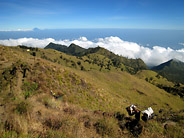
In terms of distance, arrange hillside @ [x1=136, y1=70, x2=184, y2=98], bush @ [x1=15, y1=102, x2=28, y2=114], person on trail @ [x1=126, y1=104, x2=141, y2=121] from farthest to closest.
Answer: hillside @ [x1=136, y1=70, x2=184, y2=98]
bush @ [x1=15, y1=102, x2=28, y2=114]
person on trail @ [x1=126, y1=104, x2=141, y2=121]

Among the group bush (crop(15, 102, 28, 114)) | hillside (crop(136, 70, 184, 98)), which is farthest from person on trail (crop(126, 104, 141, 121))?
hillside (crop(136, 70, 184, 98))

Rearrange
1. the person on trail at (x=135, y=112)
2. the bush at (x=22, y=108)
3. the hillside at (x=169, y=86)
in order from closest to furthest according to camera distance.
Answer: the person on trail at (x=135, y=112) < the bush at (x=22, y=108) < the hillside at (x=169, y=86)

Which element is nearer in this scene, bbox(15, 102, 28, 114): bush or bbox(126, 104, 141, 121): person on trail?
bbox(126, 104, 141, 121): person on trail

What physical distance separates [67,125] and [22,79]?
1220 centimetres

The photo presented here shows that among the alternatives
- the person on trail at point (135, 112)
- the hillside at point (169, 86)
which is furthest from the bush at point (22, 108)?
the hillside at point (169, 86)

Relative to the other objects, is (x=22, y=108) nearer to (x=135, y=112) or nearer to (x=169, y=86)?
(x=135, y=112)

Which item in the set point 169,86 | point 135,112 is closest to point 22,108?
point 135,112

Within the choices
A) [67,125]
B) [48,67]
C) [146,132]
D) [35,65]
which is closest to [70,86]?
[48,67]

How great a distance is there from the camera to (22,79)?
14.0 meters

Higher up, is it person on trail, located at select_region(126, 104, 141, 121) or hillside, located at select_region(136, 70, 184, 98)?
person on trail, located at select_region(126, 104, 141, 121)

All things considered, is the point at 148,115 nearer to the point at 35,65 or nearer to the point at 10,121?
the point at 10,121

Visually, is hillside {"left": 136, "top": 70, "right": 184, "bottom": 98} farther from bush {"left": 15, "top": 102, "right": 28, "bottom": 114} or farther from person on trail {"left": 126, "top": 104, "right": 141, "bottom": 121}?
bush {"left": 15, "top": 102, "right": 28, "bottom": 114}

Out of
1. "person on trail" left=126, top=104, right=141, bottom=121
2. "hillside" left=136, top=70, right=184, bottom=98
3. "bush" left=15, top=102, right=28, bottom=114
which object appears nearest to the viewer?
"person on trail" left=126, top=104, right=141, bottom=121

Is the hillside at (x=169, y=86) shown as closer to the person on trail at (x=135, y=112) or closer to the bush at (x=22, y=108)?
the person on trail at (x=135, y=112)
